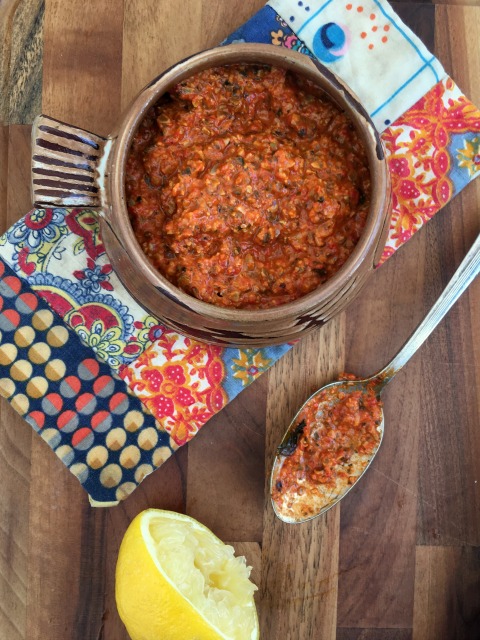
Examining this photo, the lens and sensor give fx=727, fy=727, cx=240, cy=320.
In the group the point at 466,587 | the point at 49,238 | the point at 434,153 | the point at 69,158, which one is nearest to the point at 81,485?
the point at 49,238

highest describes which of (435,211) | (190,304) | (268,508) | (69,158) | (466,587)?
(69,158)

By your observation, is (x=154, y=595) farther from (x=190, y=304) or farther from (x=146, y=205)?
(x=146, y=205)

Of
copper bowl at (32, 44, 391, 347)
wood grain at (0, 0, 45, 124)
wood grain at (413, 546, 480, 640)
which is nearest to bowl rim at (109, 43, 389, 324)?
copper bowl at (32, 44, 391, 347)

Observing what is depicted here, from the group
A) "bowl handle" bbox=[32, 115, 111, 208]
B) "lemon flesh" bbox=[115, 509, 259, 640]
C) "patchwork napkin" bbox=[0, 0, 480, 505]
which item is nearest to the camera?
"bowl handle" bbox=[32, 115, 111, 208]

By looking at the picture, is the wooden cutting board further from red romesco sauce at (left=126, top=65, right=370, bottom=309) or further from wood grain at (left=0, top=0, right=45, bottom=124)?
red romesco sauce at (left=126, top=65, right=370, bottom=309)

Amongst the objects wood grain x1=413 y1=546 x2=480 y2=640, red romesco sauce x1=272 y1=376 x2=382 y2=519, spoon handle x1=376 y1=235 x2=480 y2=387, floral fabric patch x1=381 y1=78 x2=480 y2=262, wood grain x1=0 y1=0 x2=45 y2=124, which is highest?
wood grain x1=0 y1=0 x2=45 y2=124

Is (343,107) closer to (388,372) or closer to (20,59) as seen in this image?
(388,372)
